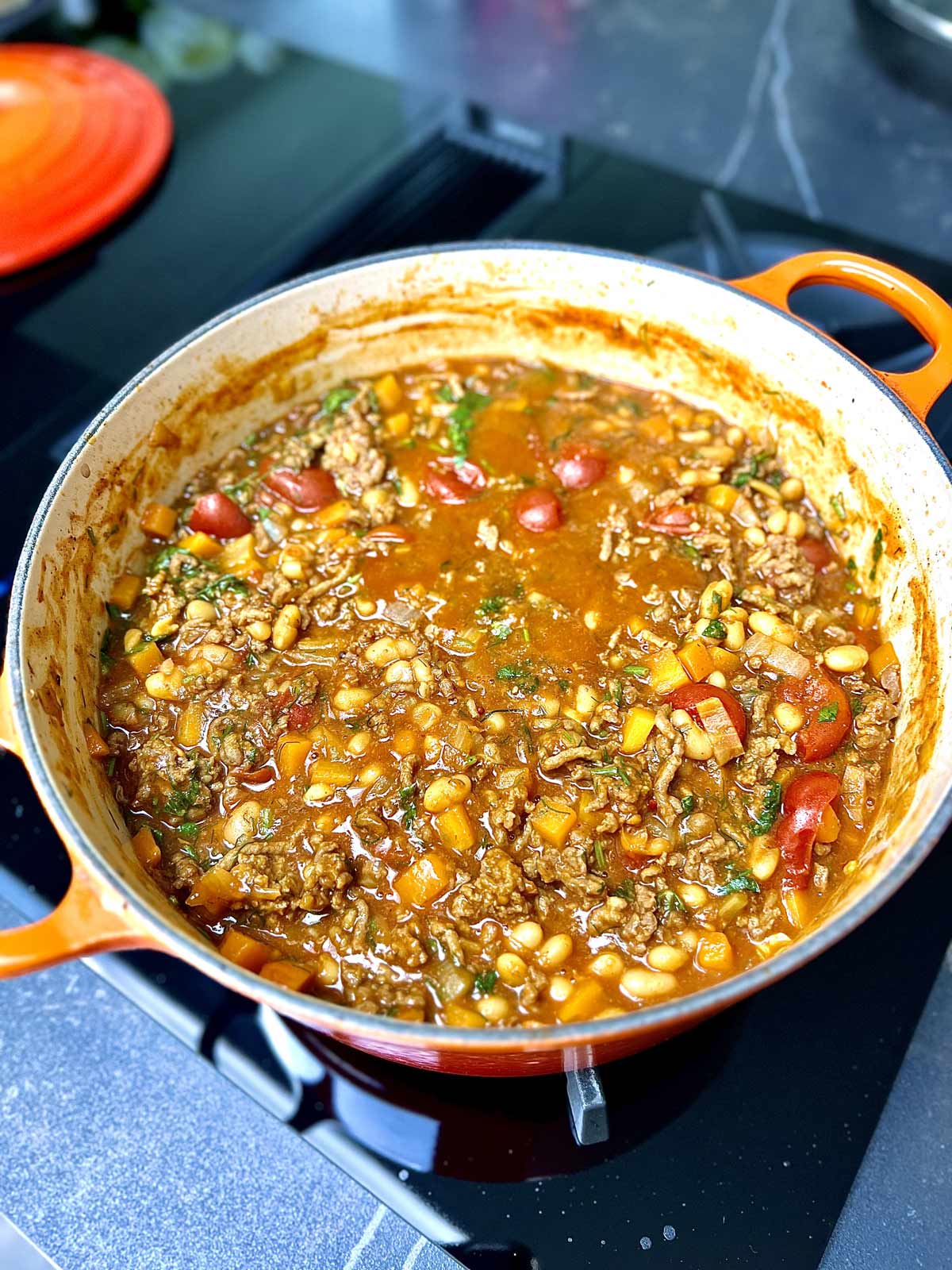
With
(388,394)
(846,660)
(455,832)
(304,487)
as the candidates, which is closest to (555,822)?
(455,832)

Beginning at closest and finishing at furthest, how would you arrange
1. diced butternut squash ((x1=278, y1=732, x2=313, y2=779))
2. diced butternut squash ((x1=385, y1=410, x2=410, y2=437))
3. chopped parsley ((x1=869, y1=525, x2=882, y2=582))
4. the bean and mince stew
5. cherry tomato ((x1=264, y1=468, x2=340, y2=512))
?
1. the bean and mince stew
2. diced butternut squash ((x1=278, y1=732, x2=313, y2=779))
3. chopped parsley ((x1=869, y1=525, x2=882, y2=582))
4. cherry tomato ((x1=264, y1=468, x2=340, y2=512))
5. diced butternut squash ((x1=385, y1=410, x2=410, y2=437))

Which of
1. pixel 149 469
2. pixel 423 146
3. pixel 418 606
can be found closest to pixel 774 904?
pixel 418 606

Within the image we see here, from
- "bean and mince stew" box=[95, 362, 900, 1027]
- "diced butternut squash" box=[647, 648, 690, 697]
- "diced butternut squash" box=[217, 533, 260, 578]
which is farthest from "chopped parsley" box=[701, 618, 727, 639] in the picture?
"diced butternut squash" box=[217, 533, 260, 578]

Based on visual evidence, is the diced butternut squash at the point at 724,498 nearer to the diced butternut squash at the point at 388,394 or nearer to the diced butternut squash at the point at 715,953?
the diced butternut squash at the point at 388,394

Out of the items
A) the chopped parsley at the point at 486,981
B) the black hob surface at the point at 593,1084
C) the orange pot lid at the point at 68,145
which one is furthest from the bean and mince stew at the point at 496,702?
the orange pot lid at the point at 68,145

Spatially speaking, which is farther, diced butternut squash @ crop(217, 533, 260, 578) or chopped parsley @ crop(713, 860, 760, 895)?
diced butternut squash @ crop(217, 533, 260, 578)

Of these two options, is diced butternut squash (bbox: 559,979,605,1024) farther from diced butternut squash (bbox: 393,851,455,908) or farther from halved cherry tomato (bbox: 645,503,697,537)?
halved cherry tomato (bbox: 645,503,697,537)
